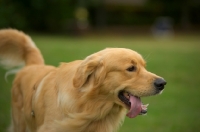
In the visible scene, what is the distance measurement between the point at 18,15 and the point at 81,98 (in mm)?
33449

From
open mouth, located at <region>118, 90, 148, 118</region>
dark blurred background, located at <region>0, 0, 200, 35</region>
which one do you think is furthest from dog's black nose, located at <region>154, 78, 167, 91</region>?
dark blurred background, located at <region>0, 0, 200, 35</region>

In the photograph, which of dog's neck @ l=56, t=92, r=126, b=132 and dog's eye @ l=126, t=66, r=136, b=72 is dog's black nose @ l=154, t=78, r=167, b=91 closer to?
dog's eye @ l=126, t=66, r=136, b=72

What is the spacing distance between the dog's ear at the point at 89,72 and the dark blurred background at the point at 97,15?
29798mm

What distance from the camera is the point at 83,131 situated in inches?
195

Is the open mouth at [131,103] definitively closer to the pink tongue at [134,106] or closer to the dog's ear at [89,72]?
the pink tongue at [134,106]

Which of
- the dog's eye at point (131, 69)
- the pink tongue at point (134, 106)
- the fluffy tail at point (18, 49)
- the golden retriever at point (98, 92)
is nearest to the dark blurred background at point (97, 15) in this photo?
the fluffy tail at point (18, 49)

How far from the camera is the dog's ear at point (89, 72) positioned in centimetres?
483

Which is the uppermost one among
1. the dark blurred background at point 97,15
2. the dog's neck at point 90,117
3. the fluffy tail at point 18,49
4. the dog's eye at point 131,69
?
the dog's eye at point 131,69

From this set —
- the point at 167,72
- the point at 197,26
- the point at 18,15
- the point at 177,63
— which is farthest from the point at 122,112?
the point at 197,26

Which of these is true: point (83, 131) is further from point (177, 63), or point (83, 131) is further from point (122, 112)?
point (177, 63)

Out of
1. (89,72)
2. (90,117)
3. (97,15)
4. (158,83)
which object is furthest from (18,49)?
(97,15)

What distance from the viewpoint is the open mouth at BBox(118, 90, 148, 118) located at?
191 inches

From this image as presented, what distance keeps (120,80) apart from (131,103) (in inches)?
12.5

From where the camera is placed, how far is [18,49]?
6.74 metres
